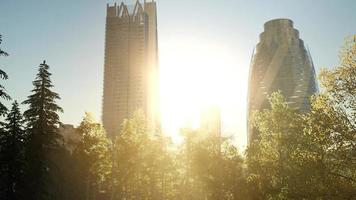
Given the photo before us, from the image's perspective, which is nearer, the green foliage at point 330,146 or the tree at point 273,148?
the green foliage at point 330,146

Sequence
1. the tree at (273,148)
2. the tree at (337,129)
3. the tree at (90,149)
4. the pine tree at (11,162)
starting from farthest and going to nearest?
the tree at (90,149) → the pine tree at (11,162) → the tree at (273,148) → the tree at (337,129)

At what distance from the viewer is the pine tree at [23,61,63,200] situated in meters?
37.8

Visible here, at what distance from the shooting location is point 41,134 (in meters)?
39.1

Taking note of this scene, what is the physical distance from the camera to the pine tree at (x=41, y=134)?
3784 cm

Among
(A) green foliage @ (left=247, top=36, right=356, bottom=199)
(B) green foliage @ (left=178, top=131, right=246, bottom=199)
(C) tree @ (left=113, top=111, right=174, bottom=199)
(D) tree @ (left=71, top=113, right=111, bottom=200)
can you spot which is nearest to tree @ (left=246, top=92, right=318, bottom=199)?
(B) green foliage @ (left=178, top=131, right=246, bottom=199)

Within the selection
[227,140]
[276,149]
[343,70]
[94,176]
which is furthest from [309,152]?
[94,176]

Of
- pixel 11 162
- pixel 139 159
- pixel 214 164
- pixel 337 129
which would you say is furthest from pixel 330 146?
pixel 139 159

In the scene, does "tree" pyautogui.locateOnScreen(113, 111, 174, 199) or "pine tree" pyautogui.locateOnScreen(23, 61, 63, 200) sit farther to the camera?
"tree" pyautogui.locateOnScreen(113, 111, 174, 199)

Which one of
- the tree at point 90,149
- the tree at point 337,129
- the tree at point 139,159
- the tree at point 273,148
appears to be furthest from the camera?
the tree at point 139,159

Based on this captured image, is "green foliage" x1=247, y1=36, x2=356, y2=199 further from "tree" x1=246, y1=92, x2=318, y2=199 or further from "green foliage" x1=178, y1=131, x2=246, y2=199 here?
"green foliage" x1=178, y1=131, x2=246, y2=199

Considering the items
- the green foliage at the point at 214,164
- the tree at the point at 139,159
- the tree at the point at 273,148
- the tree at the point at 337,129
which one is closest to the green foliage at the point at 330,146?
the tree at the point at 337,129

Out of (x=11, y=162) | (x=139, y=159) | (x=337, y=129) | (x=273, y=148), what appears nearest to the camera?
(x=337, y=129)

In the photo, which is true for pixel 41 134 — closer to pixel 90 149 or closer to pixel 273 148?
pixel 90 149

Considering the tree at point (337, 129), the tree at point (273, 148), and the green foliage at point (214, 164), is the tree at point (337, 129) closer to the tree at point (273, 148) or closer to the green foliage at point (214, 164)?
the tree at point (273, 148)
